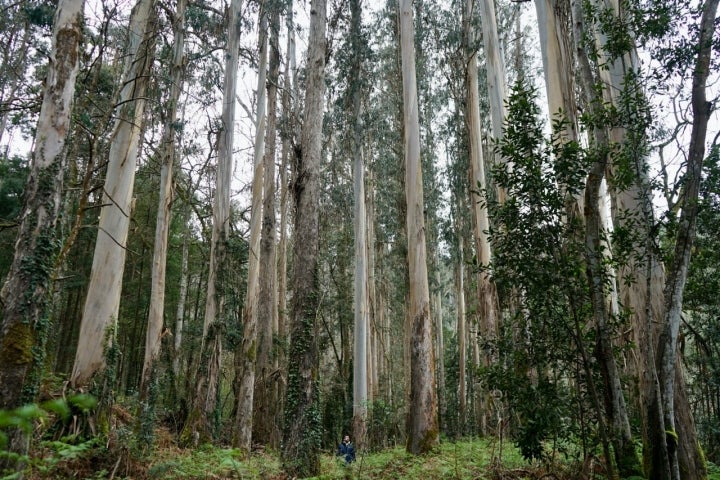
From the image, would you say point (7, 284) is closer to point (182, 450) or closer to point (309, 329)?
point (309, 329)

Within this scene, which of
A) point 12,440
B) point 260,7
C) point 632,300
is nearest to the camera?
point 12,440

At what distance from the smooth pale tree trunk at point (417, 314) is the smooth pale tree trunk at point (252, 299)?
3626mm

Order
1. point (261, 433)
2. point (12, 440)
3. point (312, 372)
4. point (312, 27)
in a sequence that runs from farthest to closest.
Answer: point (261, 433), point (312, 27), point (312, 372), point (12, 440)

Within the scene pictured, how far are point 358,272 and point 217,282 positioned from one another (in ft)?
15.4

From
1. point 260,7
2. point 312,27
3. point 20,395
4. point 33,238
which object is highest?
point 260,7

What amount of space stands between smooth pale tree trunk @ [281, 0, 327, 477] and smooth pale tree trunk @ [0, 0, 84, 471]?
321cm

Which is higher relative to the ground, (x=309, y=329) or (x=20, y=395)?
(x=309, y=329)

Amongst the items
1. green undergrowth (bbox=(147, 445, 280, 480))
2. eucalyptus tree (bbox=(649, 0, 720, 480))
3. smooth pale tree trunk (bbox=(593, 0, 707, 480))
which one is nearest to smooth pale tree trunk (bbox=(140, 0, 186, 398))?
green undergrowth (bbox=(147, 445, 280, 480))

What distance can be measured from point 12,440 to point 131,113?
659cm

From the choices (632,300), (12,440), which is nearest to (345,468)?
(12,440)

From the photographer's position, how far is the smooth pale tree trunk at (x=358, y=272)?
44.0ft

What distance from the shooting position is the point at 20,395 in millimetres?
4836

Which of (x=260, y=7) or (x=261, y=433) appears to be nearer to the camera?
(x=261, y=433)

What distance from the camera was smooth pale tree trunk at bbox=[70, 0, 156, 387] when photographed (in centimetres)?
779
